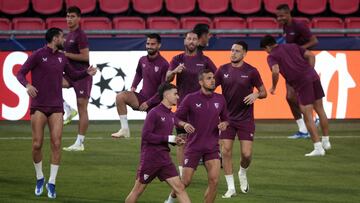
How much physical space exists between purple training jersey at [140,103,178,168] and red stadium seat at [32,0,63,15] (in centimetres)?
1389

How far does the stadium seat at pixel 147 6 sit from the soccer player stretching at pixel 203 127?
42.8 feet

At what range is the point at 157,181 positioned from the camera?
15.9m

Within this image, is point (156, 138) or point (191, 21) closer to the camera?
point (156, 138)

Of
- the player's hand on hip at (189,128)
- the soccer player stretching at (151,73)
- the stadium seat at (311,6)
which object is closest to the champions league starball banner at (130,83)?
the stadium seat at (311,6)

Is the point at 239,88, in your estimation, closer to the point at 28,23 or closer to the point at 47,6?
the point at 28,23

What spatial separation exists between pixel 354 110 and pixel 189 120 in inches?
410

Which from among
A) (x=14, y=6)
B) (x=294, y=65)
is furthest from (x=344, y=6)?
(x=14, y=6)

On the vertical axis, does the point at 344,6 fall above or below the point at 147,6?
below

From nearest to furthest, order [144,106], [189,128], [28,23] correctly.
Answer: [189,128], [144,106], [28,23]

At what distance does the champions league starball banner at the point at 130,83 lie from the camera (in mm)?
22000

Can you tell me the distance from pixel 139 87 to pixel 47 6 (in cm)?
475

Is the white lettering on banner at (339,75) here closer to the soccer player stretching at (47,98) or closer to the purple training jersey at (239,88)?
the purple training jersey at (239,88)

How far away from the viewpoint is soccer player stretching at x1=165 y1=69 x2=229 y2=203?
42.0 feet

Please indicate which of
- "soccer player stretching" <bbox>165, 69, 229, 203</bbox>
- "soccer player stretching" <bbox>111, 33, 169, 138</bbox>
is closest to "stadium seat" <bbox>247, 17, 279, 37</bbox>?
"soccer player stretching" <bbox>111, 33, 169, 138</bbox>
